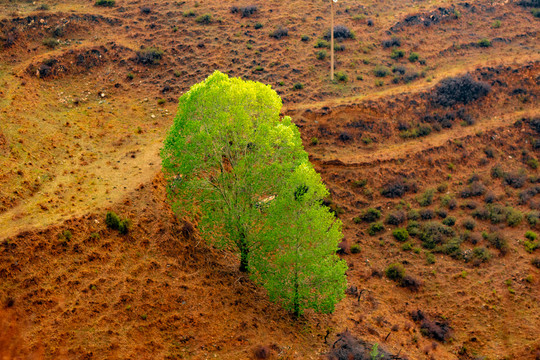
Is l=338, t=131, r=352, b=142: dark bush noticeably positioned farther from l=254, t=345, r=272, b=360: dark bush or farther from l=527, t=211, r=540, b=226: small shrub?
l=254, t=345, r=272, b=360: dark bush

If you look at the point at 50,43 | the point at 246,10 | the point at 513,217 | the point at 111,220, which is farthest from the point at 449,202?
the point at 50,43

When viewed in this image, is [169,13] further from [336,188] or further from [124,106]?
[336,188]

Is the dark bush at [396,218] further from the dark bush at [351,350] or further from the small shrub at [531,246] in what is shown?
the dark bush at [351,350]

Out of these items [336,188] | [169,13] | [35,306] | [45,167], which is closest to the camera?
[35,306]

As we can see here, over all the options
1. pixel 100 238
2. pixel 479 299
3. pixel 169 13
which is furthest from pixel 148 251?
pixel 169 13

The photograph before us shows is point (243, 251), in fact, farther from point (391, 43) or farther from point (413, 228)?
point (391, 43)
